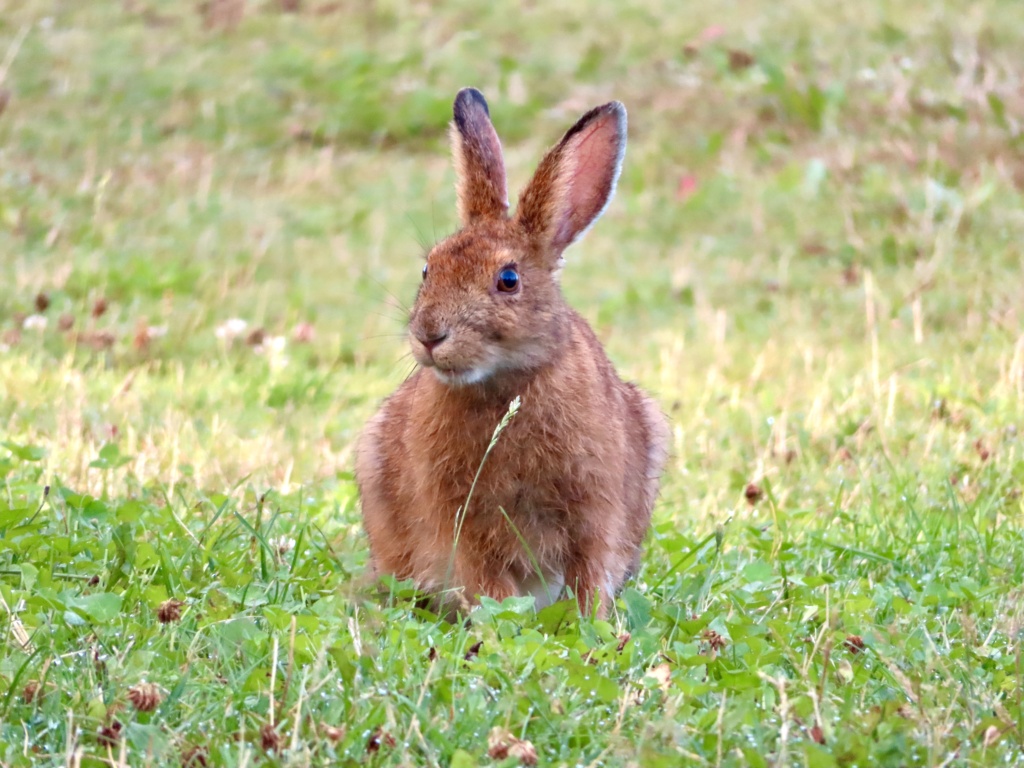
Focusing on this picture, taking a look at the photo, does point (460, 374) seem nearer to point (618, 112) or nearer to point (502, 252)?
point (502, 252)

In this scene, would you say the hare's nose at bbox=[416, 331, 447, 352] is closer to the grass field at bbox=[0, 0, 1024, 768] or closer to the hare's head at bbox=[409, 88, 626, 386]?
the hare's head at bbox=[409, 88, 626, 386]

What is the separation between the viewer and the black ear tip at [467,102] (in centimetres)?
501

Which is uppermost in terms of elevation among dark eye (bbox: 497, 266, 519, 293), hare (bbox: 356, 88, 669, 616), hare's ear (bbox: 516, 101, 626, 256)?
hare's ear (bbox: 516, 101, 626, 256)

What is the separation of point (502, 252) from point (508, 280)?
10 cm

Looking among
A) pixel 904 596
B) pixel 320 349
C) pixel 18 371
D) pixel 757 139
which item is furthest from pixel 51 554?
pixel 757 139

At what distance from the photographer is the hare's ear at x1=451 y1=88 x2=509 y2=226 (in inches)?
190

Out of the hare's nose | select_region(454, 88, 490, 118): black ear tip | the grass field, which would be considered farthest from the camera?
select_region(454, 88, 490, 118): black ear tip

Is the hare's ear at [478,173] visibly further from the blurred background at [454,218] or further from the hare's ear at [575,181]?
the blurred background at [454,218]

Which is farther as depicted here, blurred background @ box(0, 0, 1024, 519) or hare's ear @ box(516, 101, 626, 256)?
blurred background @ box(0, 0, 1024, 519)

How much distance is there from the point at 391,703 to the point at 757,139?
10910mm

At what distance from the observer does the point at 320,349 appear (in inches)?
368

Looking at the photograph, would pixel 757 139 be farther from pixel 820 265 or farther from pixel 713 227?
pixel 820 265

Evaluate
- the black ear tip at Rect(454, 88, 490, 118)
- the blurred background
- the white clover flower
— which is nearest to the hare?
the black ear tip at Rect(454, 88, 490, 118)

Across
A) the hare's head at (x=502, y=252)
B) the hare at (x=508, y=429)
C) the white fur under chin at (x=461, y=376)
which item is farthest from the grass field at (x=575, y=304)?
the hare's head at (x=502, y=252)
